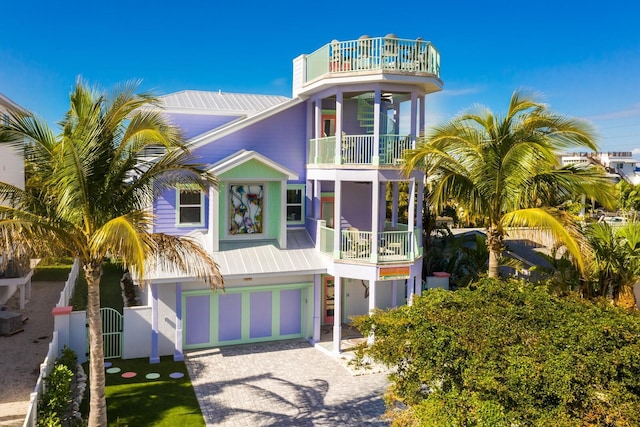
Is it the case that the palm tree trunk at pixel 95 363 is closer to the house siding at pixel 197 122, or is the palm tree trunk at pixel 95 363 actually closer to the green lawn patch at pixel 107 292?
the green lawn patch at pixel 107 292

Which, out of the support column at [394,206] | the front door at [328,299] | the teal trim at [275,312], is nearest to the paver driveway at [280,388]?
the teal trim at [275,312]

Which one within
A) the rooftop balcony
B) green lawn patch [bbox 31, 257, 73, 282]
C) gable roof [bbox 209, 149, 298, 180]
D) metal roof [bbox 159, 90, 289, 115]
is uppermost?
metal roof [bbox 159, 90, 289, 115]

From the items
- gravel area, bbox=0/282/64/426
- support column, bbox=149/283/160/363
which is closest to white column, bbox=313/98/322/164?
support column, bbox=149/283/160/363

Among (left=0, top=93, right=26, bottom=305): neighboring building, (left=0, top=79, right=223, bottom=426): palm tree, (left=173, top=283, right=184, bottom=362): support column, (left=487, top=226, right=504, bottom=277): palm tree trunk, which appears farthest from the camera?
(left=0, top=93, right=26, bottom=305): neighboring building

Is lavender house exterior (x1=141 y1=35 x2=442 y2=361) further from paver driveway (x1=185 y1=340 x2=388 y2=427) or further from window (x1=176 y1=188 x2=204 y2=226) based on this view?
paver driveway (x1=185 y1=340 x2=388 y2=427)

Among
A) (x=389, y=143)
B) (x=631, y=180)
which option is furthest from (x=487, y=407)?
(x=631, y=180)

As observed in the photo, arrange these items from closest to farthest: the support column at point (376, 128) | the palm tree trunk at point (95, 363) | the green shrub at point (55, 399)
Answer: the palm tree trunk at point (95, 363) → the green shrub at point (55, 399) → the support column at point (376, 128)
